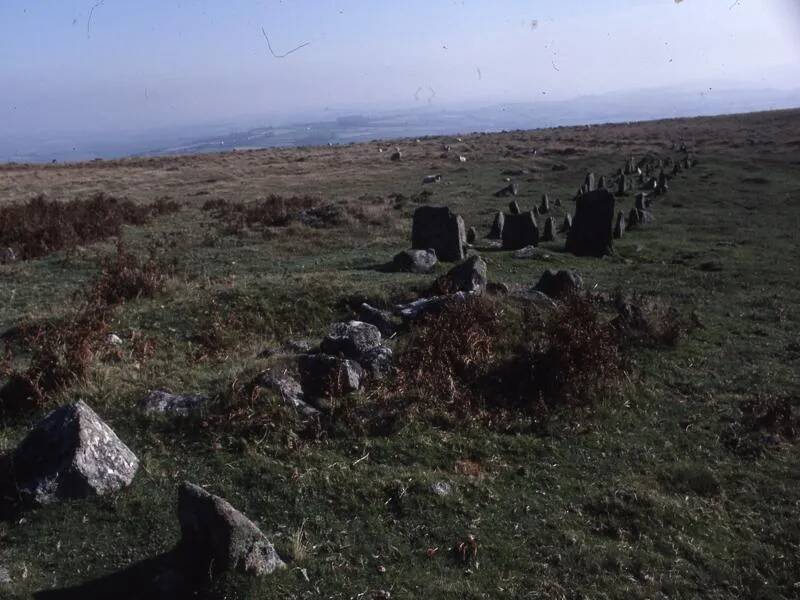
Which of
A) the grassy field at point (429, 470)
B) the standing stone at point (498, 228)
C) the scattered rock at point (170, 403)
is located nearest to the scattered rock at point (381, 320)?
the grassy field at point (429, 470)

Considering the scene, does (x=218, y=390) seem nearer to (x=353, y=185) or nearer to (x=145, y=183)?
(x=353, y=185)

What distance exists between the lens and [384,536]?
750cm

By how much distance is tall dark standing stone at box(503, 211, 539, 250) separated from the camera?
1010 inches

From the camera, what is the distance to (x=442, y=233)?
22.9 metres

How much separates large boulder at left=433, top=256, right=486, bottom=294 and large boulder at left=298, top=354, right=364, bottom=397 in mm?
5814

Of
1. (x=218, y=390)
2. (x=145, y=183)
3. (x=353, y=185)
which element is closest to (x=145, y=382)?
(x=218, y=390)

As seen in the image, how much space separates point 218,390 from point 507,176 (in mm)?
44123

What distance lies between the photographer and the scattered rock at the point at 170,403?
384 inches

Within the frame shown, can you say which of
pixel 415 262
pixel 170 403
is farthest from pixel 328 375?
pixel 415 262

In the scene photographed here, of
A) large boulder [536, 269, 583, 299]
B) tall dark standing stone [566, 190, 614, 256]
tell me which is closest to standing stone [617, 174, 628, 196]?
tall dark standing stone [566, 190, 614, 256]

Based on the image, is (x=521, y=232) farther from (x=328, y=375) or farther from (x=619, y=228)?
(x=328, y=375)

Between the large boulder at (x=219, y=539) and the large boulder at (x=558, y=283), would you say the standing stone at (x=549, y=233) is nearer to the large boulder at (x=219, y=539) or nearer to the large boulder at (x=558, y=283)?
the large boulder at (x=558, y=283)

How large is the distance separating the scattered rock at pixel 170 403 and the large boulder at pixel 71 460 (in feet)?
3.85

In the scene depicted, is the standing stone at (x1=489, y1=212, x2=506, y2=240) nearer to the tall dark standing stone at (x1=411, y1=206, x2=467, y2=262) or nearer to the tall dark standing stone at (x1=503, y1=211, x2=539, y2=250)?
the tall dark standing stone at (x1=503, y1=211, x2=539, y2=250)
